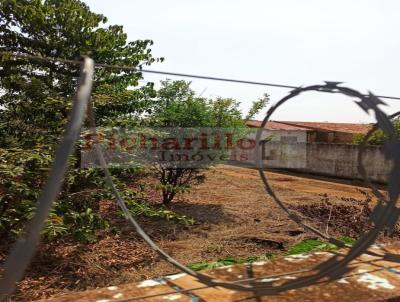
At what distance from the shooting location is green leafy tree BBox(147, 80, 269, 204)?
30.7 ft

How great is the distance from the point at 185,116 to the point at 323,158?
31.8 feet

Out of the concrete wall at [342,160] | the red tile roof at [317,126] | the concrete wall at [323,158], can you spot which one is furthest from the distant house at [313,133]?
the concrete wall at [342,160]

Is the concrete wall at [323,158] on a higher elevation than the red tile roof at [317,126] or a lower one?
lower

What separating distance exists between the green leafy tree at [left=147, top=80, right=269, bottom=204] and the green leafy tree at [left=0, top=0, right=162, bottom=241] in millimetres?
487

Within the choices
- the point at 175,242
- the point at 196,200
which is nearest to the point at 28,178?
the point at 175,242

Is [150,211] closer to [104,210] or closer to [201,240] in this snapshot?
[201,240]

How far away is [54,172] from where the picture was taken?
1.12 metres

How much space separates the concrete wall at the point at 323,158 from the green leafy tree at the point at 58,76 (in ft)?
25.9

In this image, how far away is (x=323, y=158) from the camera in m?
17.3

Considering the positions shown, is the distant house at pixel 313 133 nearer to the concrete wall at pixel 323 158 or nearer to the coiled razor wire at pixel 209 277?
the concrete wall at pixel 323 158

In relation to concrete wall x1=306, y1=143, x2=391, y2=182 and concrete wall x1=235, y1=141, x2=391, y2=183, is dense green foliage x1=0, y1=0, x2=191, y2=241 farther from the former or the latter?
concrete wall x1=306, y1=143, x2=391, y2=182

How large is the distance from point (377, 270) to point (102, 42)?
7.94 metres

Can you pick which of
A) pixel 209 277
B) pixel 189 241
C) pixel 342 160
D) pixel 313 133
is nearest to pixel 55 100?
pixel 189 241

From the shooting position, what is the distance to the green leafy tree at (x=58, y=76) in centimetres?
589
